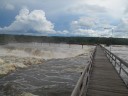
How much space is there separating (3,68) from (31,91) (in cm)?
971

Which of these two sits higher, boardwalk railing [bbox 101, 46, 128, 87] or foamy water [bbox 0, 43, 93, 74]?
boardwalk railing [bbox 101, 46, 128, 87]

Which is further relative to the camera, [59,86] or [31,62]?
[31,62]

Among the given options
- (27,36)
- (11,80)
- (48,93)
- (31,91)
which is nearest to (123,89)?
(48,93)

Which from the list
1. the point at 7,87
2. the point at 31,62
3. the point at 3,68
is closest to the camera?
the point at 7,87

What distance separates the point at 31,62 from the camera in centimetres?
3156

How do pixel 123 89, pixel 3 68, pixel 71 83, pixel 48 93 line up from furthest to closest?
pixel 3 68, pixel 71 83, pixel 48 93, pixel 123 89

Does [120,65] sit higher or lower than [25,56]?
higher

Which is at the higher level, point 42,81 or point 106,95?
point 106,95

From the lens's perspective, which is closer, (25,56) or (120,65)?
(120,65)

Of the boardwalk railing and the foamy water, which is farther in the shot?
the foamy water

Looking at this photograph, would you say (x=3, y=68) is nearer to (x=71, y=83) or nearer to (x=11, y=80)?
(x=11, y=80)

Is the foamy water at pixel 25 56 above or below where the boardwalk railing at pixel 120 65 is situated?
below

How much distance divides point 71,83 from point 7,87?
537 cm

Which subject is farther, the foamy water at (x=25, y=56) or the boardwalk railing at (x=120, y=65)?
the foamy water at (x=25, y=56)
